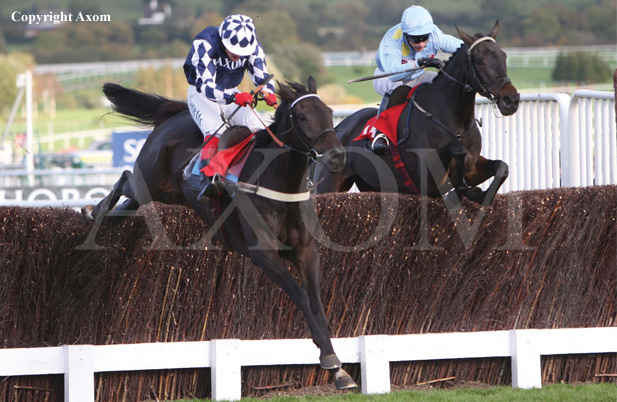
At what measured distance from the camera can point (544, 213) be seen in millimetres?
5352

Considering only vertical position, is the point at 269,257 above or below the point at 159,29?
below

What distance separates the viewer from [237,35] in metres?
5.01

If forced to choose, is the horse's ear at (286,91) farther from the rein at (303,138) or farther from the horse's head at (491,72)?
the horse's head at (491,72)

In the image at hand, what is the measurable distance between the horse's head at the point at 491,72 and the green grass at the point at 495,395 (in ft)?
5.41

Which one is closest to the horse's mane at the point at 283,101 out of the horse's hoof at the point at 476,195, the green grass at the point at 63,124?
the horse's hoof at the point at 476,195

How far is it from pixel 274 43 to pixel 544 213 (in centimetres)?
6099

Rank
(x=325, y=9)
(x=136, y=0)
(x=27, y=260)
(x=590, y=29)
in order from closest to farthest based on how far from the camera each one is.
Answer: (x=27, y=260) < (x=590, y=29) < (x=325, y=9) < (x=136, y=0)

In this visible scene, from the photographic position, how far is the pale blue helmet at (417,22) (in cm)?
620

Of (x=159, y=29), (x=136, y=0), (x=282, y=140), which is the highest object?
(x=136, y=0)

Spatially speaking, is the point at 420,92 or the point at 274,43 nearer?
the point at 420,92

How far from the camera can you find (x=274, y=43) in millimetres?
65125

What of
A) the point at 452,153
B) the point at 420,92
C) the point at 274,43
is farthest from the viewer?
the point at 274,43

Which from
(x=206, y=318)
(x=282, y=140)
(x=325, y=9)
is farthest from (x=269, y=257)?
(x=325, y=9)

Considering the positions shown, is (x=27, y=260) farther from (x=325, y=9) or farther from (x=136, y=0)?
(x=136, y=0)
